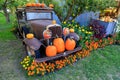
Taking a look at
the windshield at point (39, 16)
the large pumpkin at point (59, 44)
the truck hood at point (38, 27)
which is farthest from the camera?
the windshield at point (39, 16)

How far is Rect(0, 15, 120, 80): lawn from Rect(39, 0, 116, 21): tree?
1542 millimetres

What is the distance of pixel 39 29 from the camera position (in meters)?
4.35

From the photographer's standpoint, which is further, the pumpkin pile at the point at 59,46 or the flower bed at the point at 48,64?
the pumpkin pile at the point at 59,46

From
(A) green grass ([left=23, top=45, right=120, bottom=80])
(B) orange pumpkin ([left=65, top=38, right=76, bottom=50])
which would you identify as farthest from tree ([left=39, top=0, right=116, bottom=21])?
(B) orange pumpkin ([left=65, top=38, right=76, bottom=50])

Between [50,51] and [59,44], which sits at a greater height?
[59,44]

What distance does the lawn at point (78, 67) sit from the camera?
364 cm

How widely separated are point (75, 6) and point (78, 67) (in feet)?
8.23

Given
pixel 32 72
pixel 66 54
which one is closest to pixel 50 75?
pixel 32 72

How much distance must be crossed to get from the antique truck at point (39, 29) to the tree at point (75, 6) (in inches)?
32.6

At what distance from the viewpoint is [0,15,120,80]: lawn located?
3641mm

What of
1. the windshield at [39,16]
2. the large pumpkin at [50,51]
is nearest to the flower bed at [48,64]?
the large pumpkin at [50,51]

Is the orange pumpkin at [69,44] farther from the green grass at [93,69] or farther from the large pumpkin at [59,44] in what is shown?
Result: the green grass at [93,69]

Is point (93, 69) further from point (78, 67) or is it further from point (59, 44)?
point (59, 44)

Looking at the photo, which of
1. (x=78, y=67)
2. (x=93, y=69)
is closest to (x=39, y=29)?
(x=78, y=67)
